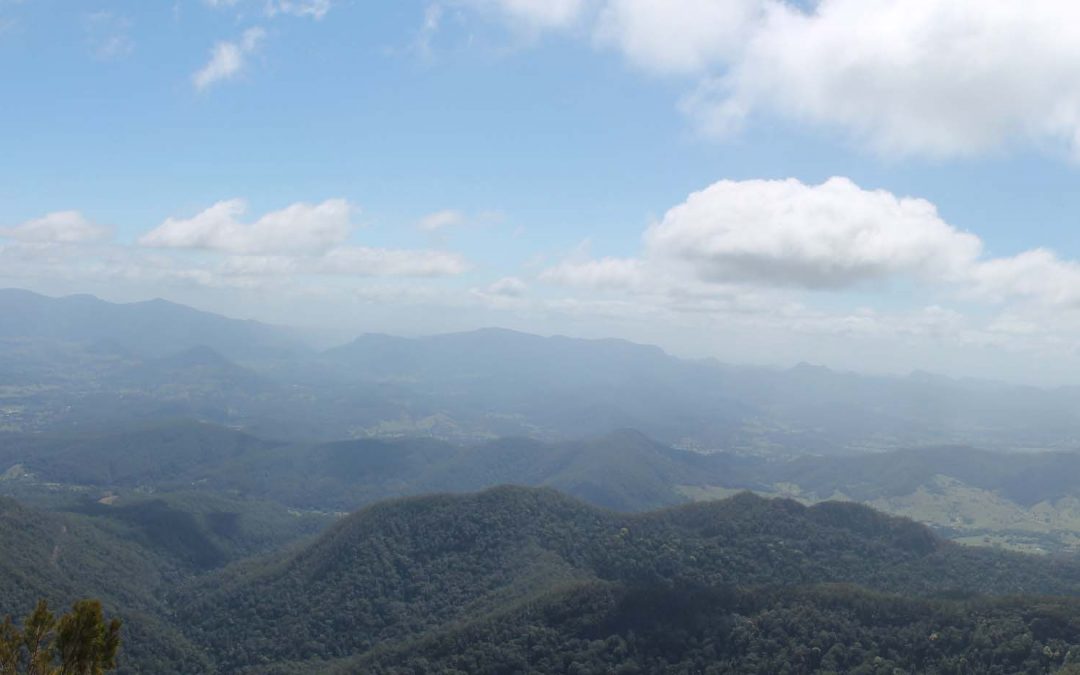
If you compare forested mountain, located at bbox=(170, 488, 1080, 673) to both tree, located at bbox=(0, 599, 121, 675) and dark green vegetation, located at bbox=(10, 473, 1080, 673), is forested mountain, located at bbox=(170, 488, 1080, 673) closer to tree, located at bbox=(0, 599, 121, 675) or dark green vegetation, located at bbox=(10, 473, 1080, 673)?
dark green vegetation, located at bbox=(10, 473, 1080, 673)

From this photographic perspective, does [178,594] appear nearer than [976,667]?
No

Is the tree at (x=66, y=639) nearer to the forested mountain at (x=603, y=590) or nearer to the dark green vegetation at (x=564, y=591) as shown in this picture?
the dark green vegetation at (x=564, y=591)

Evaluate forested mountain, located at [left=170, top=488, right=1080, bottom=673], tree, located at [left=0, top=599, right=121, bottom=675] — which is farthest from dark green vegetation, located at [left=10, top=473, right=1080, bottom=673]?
tree, located at [left=0, top=599, right=121, bottom=675]

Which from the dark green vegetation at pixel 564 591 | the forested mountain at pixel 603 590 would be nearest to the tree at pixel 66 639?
the dark green vegetation at pixel 564 591

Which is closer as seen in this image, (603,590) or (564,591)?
(603,590)

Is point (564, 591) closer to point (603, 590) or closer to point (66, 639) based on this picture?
point (603, 590)

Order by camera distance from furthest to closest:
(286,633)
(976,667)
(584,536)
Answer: (584,536) < (286,633) < (976,667)

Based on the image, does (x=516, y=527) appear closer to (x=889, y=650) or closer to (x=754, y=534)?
(x=754, y=534)

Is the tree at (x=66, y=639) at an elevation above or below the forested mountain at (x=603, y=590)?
above

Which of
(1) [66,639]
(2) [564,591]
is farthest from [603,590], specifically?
(1) [66,639]

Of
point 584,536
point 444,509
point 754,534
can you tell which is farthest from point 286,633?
point 754,534

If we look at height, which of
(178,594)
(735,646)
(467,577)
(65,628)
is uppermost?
(65,628)
